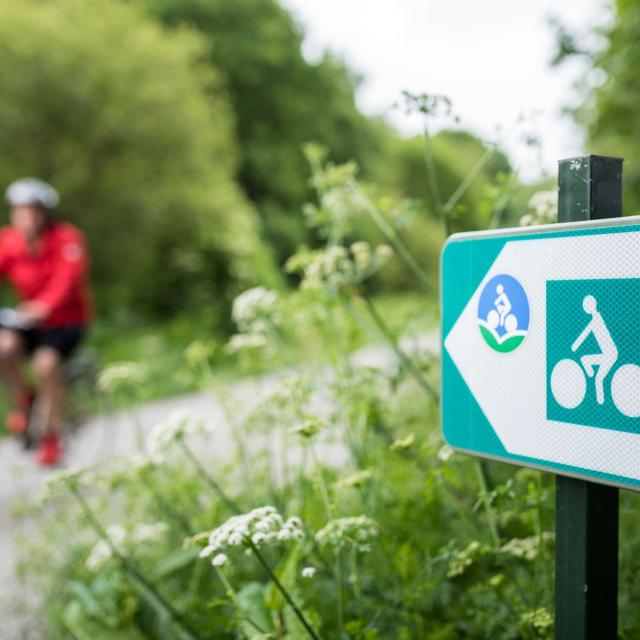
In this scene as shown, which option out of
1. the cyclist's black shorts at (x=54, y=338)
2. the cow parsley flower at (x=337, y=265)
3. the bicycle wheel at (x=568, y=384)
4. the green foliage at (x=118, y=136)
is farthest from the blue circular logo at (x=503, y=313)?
the green foliage at (x=118, y=136)

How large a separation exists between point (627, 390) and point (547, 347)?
0.19 m

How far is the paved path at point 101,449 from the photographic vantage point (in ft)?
11.4

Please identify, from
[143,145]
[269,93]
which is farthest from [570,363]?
[269,93]

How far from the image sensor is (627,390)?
1357 millimetres

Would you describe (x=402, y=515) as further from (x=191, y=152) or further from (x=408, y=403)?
(x=191, y=152)

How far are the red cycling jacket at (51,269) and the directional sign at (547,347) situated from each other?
4.60 metres

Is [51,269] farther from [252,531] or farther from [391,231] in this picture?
[252,531]

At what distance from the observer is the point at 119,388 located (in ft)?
11.1

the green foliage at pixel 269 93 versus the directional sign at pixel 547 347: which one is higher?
the green foliage at pixel 269 93

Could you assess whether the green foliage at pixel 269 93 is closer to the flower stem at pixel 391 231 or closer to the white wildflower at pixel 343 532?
the flower stem at pixel 391 231

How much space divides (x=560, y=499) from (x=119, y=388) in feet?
7.37

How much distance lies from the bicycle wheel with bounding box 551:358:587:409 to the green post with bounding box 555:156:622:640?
0.53 ft

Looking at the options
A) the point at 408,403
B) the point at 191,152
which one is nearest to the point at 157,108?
the point at 191,152

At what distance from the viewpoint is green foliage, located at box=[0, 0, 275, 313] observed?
12.2 m
